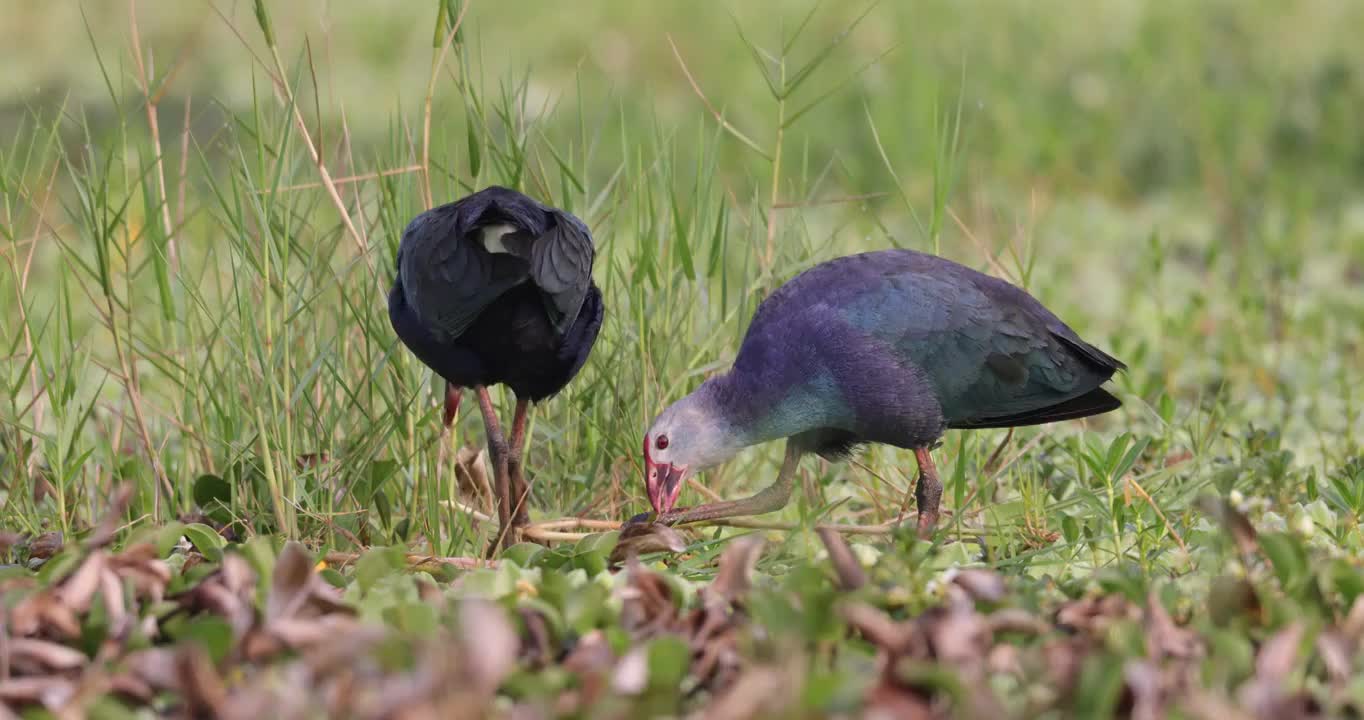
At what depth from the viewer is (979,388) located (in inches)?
125

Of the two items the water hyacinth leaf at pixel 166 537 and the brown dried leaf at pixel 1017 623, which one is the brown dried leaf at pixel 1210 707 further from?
the water hyacinth leaf at pixel 166 537

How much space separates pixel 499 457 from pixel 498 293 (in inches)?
17.3

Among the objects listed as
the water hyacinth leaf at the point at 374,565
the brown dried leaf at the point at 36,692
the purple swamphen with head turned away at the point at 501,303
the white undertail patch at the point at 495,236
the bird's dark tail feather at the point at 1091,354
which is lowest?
the brown dried leaf at the point at 36,692

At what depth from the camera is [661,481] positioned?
3.18 meters

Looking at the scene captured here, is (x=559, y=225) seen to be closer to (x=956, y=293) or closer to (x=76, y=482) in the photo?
(x=956, y=293)

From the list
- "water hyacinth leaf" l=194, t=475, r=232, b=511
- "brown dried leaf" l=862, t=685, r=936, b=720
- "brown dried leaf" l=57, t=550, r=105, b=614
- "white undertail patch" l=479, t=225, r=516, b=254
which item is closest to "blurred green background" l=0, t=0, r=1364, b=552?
"water hyacinth leaf" l=194, t=475, r=232, b=511

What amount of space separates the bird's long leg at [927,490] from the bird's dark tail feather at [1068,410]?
190mm

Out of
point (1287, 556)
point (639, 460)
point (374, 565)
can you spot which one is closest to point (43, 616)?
point (374, 565)

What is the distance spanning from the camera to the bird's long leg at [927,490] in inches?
123

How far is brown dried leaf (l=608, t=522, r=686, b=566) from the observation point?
2.89m

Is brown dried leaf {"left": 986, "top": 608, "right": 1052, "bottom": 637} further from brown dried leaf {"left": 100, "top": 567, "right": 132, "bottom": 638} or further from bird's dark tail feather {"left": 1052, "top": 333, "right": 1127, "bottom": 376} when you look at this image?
brown dried leaf {"left": 100, "top": 567, "right": 132, "bottom": 638}

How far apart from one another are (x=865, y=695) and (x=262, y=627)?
85cm

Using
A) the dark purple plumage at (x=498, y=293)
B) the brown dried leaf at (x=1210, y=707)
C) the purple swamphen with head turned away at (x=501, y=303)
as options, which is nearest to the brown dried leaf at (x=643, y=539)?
the purple swamphen with head turned away at (x=501, y=303)

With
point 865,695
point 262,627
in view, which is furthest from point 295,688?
point 865,695
